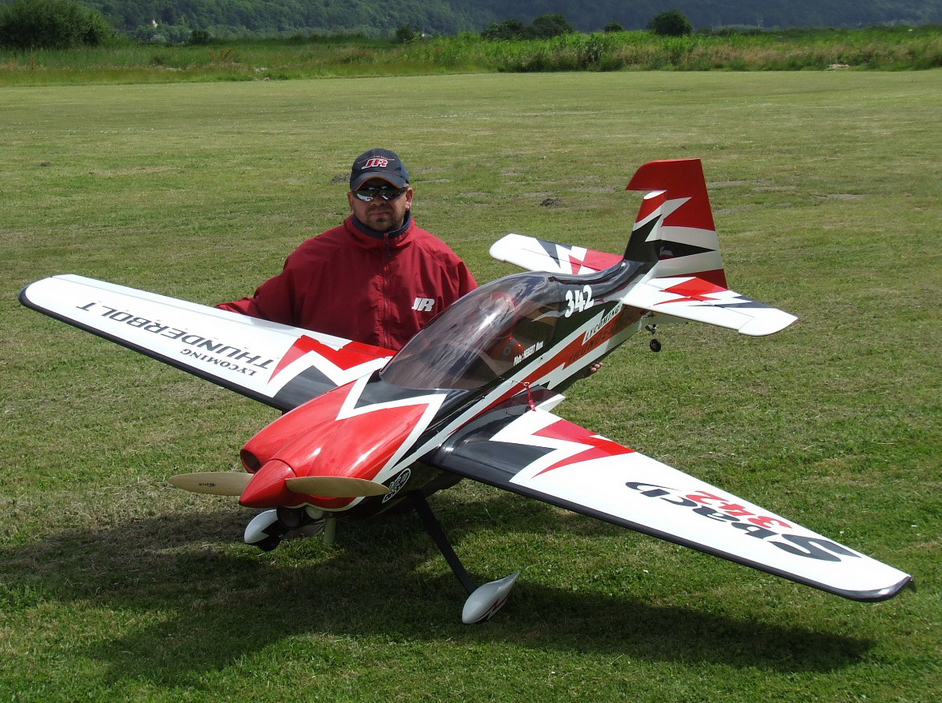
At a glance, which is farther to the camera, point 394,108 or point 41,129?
point 394,108

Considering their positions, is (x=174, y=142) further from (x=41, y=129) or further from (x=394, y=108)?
(x=394, y=108)

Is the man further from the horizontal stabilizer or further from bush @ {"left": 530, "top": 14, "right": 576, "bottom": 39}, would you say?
bush @ {"left": 530, "top": 14, "right": 576, "bottom": 39}

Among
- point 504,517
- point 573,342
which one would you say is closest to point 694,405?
point 573,342

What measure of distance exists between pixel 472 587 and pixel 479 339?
126 centimetres

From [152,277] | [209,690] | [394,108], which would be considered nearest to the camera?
[209,690]

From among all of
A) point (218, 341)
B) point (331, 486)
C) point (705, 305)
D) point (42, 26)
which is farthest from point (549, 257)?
point (42, 26)

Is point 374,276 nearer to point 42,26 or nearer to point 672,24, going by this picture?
point 42,26

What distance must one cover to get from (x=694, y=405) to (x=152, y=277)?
6444 millimetres

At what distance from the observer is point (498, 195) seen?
51.6ft

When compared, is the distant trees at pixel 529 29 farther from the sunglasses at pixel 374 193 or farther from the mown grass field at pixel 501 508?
the sunglasses at pixel 374 193

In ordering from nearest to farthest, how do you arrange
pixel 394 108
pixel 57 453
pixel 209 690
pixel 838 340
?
pixel 209 690
pixel 57 453
pixel 838 340
pixel 394 108

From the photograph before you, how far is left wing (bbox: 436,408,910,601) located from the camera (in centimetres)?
383

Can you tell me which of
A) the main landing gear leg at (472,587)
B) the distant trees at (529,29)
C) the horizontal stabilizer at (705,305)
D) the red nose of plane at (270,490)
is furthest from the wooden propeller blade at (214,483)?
the distant trees at (529,29)

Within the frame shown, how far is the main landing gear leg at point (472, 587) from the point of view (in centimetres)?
447
